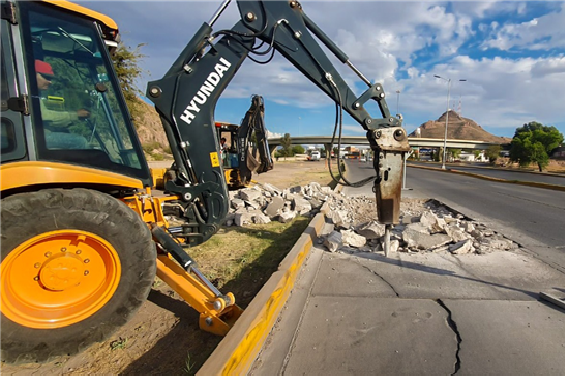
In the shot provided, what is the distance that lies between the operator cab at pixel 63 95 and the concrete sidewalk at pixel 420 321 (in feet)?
7.81

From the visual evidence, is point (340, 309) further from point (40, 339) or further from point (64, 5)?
point (64, 5)

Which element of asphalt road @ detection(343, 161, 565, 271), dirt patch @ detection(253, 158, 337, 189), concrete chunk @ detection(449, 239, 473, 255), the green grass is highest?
concrete chunk @ detection(449, 239, 473, 255)

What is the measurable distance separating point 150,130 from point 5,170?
39802 mm

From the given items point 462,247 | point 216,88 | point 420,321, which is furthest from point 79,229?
point 462,247

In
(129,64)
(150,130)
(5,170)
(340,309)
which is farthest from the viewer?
(150,130)

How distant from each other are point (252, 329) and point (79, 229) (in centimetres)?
169

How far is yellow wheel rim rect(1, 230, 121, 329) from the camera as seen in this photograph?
2.47 metres

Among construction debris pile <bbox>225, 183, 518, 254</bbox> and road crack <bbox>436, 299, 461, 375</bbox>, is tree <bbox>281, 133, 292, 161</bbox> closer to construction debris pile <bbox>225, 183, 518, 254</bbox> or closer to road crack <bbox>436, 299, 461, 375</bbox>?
construction debris pile <bbox>225, 183, 518, 254</bbox>

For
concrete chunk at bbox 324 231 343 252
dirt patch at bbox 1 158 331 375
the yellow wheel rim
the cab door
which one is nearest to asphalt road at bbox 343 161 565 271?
concrete chunk at bbox 324 231 343 252

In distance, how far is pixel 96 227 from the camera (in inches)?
104

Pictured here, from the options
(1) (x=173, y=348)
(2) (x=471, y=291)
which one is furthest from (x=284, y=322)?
(2) (x=471, y=291)

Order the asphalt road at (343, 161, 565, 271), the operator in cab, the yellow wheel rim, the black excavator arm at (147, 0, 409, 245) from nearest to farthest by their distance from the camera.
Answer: the yellow wheel rim < the operator in cab < the black excavator arm at (147, 0, 409, 245) < the asphalt road at (343, 161, 565, 271)

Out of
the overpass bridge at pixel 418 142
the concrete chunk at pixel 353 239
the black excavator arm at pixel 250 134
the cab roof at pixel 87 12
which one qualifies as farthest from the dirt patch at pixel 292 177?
the overpass bridge at pixel 418 142

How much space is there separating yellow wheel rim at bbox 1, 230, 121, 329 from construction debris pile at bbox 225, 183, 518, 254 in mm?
3916
